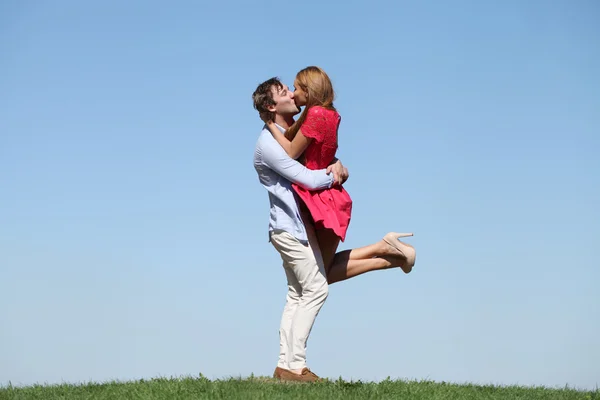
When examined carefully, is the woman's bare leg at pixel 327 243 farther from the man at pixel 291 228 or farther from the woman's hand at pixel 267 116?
the woman's hand at pixel 267 116

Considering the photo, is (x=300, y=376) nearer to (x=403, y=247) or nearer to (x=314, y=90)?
(x=403, y=247)

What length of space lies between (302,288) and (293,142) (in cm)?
163

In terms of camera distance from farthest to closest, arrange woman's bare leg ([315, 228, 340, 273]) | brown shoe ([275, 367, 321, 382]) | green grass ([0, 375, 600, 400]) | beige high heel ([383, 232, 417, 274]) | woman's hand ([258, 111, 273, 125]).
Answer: beige high heel ([383, 232, 417, 274]), woman's bare leg ([315, 228, 340, 273]), woman's hand ([258, 111, 273, 125]), brown shoe ([275, 367, 321, 382]), green grass ([0, 375, 600, 400])

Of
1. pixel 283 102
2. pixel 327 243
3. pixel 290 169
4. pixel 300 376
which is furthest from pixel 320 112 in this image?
pixel 300 376

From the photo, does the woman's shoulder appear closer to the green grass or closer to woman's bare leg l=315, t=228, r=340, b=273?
woman's bare leg l=315, t=228, r=340, b=273

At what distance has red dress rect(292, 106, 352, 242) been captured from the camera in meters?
8.30

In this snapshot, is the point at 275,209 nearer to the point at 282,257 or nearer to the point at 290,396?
the point at 282,257

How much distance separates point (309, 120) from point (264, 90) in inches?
28.0

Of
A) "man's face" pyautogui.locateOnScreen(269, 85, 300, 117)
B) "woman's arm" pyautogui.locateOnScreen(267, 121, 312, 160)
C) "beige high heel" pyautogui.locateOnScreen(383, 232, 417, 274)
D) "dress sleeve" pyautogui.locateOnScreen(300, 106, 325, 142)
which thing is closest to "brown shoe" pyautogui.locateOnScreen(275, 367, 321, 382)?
"beige high heel" pyautogui.locateOnScreen(383, 232, 417, 274)

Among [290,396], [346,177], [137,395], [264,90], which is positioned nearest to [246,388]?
[290,396]

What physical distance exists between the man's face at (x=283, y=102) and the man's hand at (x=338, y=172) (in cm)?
75

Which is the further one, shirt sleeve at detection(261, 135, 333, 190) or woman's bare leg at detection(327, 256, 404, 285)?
woman's bare leg at detection(327, 256, 404, 285)

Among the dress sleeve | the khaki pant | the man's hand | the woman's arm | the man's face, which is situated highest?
the man's face

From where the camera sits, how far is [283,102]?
8.61 meters
